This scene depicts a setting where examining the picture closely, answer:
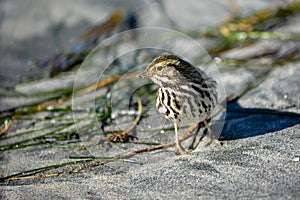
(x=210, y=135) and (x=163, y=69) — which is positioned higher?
(x=163, y=69)

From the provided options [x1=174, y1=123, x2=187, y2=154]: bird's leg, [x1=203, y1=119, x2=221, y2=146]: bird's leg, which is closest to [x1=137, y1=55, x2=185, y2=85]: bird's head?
[x1=174, y1=123, x2=187, y2=154]: bird's leg

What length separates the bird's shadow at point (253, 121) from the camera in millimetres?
3637

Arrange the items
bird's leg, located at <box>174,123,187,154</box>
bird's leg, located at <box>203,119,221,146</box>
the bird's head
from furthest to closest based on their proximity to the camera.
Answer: bird's leg, located at <box>203,119,221,146</box>
bird's leg, located at <box>174,123,187,154</box>
the bird's head

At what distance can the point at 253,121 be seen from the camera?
3.83 m

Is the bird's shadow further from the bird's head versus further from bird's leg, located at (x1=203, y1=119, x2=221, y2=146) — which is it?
the bird's head

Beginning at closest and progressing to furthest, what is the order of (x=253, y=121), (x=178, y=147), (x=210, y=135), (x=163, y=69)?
1. (x=163, y=69)
2. (x=178, y=147)
3. (x=210, y=135)
4. (x=253, y=121)

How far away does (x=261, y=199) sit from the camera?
8.96 feet

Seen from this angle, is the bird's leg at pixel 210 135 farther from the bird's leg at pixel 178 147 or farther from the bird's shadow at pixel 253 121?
the bird's leg at pixel 178 147

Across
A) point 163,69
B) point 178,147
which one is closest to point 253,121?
point 178,147

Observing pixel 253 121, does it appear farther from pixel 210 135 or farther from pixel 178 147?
pixel 178 147

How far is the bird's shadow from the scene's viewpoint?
364cm

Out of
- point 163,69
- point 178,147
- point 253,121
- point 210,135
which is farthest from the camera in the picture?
point 253,121

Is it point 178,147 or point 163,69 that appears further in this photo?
point 178,147

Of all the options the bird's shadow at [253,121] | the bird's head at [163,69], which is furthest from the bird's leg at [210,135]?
the bird's head at [163,69]
